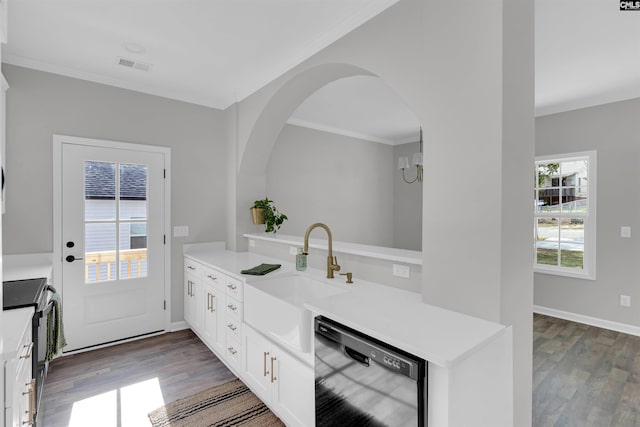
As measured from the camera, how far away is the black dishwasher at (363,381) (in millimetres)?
1259

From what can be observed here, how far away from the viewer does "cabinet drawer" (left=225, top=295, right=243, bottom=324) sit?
7.98 ft

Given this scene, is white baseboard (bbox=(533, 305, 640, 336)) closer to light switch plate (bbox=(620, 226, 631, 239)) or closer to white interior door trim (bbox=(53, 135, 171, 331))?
light switch plate (bbox=(620, 226, 631, 239))

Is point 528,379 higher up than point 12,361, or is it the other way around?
point 12,361

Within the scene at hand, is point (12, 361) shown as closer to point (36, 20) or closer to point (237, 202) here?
point (36, 20)

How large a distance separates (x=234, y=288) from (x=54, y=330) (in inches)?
44.0

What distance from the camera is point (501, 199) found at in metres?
1.50

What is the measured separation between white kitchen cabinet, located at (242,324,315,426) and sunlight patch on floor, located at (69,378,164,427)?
26.8 inches

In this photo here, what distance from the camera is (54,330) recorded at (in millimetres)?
2027

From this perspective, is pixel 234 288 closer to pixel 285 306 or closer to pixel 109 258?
pixel 285 306

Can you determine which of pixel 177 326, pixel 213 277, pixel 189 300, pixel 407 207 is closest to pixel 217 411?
pixel 213 277

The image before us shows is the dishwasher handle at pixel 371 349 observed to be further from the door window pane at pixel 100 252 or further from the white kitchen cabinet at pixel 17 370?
the door window pane at pixel 100 252

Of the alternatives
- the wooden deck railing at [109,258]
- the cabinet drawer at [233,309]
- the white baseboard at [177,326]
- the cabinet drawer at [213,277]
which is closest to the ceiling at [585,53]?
the cabinet drawer at [233,309]

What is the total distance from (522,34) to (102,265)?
12.3 feet

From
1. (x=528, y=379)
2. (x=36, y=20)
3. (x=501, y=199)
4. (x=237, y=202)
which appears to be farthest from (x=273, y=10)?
(x=528, y=379)
